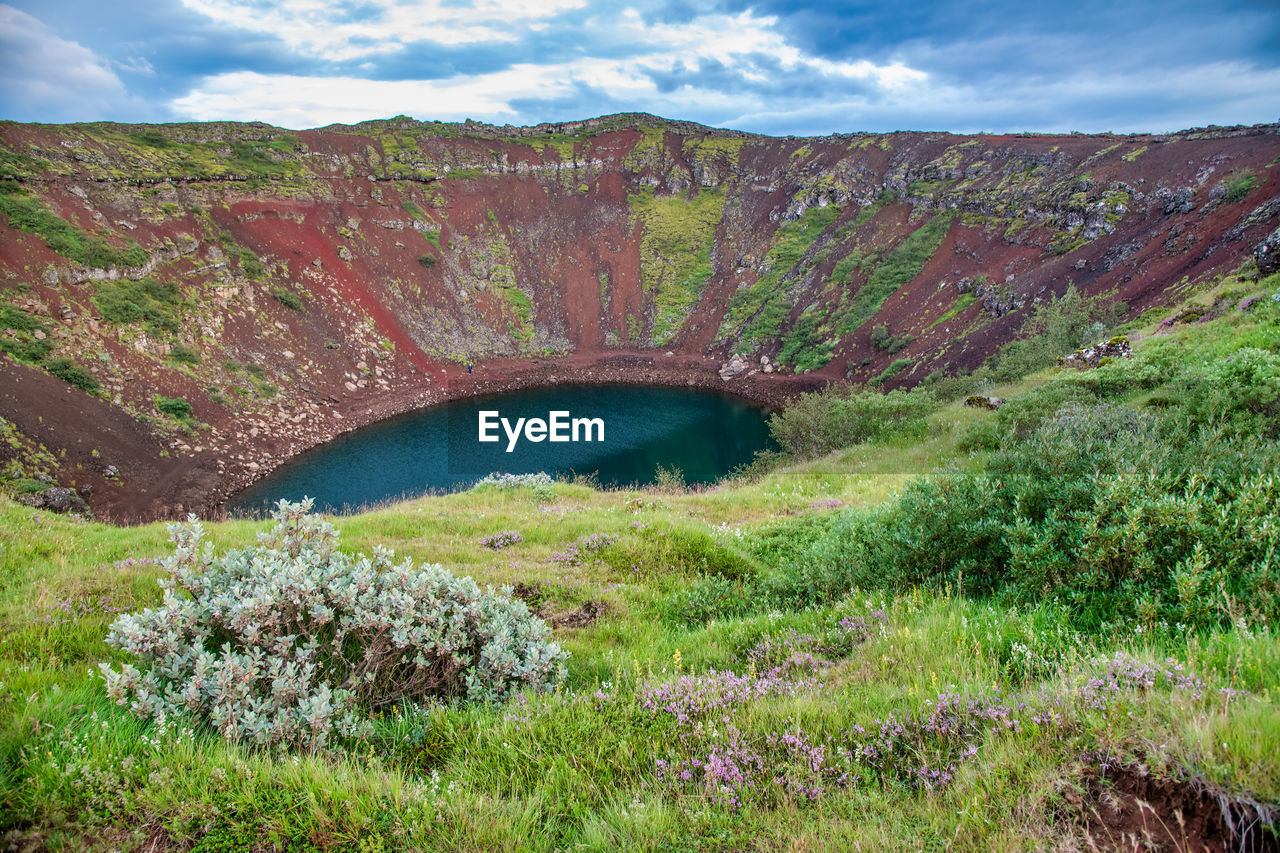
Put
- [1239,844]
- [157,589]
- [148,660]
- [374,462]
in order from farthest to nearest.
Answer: [374,462] < [157,589] < [148,660] < [1239,844]

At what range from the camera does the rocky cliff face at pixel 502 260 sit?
3644 centimetres

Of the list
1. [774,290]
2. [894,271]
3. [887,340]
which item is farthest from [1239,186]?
[774,290]

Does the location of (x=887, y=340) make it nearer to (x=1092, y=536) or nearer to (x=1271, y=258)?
(x=1271, y=258)

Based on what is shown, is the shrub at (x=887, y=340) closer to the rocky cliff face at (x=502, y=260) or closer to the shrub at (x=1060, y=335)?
the rocky cliff face at (x=502, y=260)

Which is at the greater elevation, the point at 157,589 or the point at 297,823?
the point at 297,823

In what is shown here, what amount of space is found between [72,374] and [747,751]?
46266 millimetres

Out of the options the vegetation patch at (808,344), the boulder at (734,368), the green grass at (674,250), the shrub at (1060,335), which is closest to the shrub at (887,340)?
the vegetation patch at (808,344)

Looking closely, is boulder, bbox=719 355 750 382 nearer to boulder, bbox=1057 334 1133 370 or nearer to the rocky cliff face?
the rocky cliff face

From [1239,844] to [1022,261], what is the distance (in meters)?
58.3

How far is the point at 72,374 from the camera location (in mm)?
34000

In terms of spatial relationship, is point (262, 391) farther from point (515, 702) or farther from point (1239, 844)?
point (1239, 844)

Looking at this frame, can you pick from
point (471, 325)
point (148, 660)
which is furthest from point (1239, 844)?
point (471, 325)

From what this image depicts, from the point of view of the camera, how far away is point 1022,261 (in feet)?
162

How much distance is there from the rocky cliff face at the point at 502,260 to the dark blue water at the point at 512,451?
2839 mm
